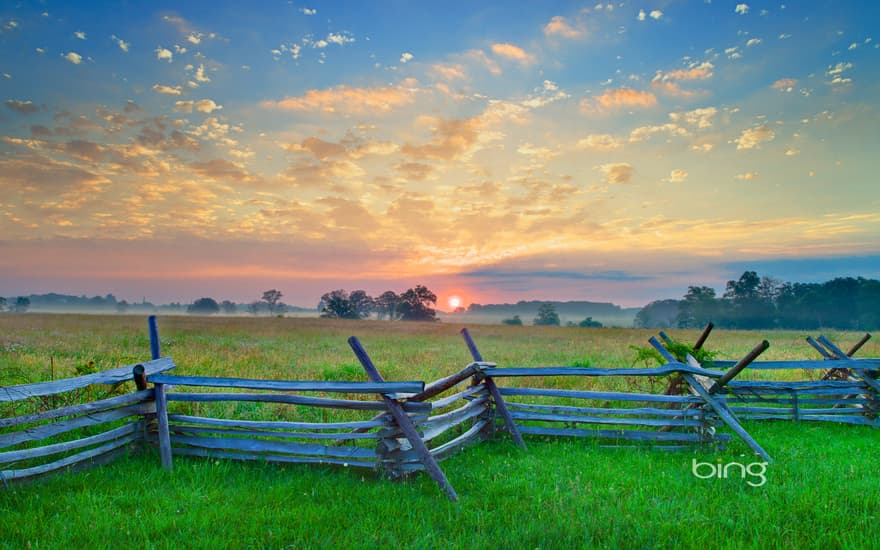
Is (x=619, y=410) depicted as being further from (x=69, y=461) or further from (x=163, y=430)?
(x=69, y=461)

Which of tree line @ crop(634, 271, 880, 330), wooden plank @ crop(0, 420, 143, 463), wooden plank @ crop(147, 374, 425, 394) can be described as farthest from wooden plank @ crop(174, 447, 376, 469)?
tree line @ crop(634, 271, 880, 330)

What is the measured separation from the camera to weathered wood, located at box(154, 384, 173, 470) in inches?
235

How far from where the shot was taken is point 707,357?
352 inches

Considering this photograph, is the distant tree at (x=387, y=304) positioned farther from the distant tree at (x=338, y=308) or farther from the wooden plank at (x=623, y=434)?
the wooden plank at (x=623, y=434)

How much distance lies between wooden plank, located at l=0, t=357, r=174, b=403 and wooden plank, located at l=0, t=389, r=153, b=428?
0.20 meters

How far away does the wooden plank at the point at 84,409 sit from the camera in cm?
501

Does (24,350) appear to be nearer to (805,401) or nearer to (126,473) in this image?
(126,473)

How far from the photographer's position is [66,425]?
217 inches

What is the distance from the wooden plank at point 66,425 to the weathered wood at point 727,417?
7.16 metres

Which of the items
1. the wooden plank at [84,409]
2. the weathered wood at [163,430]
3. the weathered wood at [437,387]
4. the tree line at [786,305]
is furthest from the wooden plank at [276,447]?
the tree line at [786,305]

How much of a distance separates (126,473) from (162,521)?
65.3 inches

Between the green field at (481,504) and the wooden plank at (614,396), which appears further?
the wooden plank at (614,396)

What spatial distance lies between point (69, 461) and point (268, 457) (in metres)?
2.01

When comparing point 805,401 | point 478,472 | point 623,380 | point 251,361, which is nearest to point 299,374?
point 251,361
